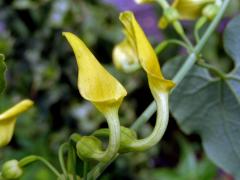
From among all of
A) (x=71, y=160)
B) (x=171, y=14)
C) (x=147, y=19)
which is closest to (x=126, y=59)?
(x=171, y=14)

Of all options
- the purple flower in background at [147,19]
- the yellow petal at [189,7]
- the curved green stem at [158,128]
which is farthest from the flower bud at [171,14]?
the purple flower in background at [147,19]

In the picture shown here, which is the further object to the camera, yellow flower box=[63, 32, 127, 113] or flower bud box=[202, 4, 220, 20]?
flower bud box=[202, 4, 220, 20]

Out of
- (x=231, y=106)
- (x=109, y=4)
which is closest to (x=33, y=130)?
(x=109, y=4)

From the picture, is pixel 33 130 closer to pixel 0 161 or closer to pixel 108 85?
pixel 0 161

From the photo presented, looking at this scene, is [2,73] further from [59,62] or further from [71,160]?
[59,62]

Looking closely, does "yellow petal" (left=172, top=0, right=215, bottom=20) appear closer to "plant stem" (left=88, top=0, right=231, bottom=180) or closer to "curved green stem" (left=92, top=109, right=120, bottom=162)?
"plant stem" (left=88, top=0, right=231, bottom=180)

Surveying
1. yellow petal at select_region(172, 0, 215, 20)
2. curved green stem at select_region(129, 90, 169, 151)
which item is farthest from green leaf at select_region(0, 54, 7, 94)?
yellow petal at select_region(172, 0, 215, 20)

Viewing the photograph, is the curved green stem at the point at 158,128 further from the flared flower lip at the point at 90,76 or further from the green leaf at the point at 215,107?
the green leaf at the point at 215,107

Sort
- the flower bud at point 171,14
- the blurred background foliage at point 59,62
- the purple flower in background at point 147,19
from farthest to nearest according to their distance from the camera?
the purple flower in background at point 147,19, the blurred background foliage at point 59,62, the flower bud at point 171,14
